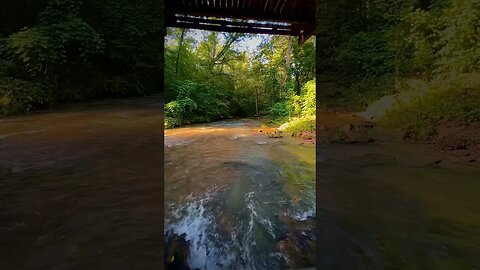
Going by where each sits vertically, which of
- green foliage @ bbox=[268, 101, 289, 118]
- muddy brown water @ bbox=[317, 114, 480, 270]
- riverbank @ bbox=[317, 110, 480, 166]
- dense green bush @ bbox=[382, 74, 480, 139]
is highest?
green foliage @ bbox=[268, 101, 289, 118]

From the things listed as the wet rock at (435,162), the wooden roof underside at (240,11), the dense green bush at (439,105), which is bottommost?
the wet rock at (435,162)

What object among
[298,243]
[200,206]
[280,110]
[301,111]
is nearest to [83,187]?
[200,206]

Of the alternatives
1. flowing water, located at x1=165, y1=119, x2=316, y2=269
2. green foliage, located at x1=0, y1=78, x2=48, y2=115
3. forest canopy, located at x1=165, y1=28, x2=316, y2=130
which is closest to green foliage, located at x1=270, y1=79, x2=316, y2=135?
forest canopy, located at x1=165, y1=28, x2=316, y2=130

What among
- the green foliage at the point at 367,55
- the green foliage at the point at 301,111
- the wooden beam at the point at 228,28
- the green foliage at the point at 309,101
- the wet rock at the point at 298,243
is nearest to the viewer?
the wet rock at the point at 298,243

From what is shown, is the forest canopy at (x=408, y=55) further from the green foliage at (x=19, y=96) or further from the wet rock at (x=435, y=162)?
the green foliage at (x=19, y=96)

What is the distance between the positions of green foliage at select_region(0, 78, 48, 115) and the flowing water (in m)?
1.07

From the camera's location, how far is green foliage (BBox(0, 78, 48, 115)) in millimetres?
1766

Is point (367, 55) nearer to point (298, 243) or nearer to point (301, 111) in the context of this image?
point (298, 243)

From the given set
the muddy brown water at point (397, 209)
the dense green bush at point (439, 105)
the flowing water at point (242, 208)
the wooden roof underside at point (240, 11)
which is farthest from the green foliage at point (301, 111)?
the muddy brown water at point (397, 209)

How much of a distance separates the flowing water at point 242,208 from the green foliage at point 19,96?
1075mm

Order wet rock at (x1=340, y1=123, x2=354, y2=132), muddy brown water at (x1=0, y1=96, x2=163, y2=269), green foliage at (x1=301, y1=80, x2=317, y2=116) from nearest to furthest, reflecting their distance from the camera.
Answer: muddy brown water at (x1=0, y1=96, x2=163, y2=269)
wet rock at (x1=340, y1=123, x2=354, y2=132)
green foliage at (x1=301, y1=80, x2=317, y2=116)

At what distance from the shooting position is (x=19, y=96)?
70.8 inches

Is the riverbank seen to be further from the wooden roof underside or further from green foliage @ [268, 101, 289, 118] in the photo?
green foliage @ [268, 101, 289, 118]

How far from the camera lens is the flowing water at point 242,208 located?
5.22ft
